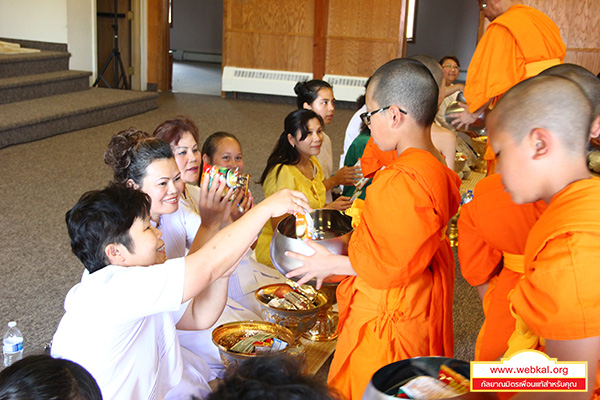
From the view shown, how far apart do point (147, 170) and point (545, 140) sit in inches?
55.3

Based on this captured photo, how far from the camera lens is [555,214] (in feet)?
3.73

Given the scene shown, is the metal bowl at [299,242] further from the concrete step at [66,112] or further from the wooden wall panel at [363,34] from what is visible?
the wooden wall panel at [363,34]

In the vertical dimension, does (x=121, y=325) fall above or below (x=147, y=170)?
below

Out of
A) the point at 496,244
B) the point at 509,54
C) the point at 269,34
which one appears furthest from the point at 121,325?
the point at 269,34

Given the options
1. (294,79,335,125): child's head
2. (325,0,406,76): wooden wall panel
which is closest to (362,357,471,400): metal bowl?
(294,79,335,125): child's head

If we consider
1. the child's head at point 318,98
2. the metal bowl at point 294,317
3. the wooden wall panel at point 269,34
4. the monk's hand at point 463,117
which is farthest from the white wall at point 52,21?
the metal bowl at point 294,317

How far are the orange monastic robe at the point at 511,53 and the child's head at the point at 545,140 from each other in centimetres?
183

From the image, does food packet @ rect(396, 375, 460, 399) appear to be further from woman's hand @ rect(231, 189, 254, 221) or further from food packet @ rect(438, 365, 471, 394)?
woman's hand @ rect(231, 189, 254, 221)

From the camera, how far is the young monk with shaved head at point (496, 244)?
1517 millimetres

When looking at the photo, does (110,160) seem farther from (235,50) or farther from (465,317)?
(235,50)

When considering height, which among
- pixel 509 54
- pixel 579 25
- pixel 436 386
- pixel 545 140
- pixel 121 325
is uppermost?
pixel 579 25

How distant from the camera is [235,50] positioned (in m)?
10.1

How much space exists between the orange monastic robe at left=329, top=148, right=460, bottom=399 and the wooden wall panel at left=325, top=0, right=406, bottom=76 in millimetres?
7866

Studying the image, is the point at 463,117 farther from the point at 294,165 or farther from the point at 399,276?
the point at 399,276
